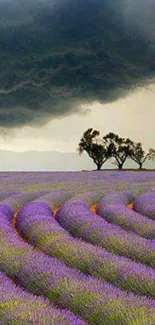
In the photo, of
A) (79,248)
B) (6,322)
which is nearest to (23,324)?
(6,322)

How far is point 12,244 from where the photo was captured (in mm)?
7656

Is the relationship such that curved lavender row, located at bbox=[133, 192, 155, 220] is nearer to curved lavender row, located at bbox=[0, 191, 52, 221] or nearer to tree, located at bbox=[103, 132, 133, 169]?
curved lavender row, located at bbox=[0, 191, 52, 221]

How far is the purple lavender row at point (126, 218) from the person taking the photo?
29.7ft

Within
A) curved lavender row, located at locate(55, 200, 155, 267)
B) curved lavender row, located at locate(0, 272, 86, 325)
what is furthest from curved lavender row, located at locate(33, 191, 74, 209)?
curved lavender row, located at locate(0, 272, 86, 325)

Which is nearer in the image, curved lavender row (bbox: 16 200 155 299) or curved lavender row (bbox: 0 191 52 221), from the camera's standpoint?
curved lavender row (bbox: 16 200 155 299)

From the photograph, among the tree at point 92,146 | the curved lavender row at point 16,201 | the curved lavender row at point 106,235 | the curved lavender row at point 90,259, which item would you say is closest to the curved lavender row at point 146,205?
the curved lavender row at point 106,235

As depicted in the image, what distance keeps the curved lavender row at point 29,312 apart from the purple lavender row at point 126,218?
3998mm

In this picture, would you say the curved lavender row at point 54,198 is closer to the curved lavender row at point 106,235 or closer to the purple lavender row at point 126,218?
the purple lavender row at point 126,218

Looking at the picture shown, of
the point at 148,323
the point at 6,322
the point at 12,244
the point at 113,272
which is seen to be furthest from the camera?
the point at 12,244

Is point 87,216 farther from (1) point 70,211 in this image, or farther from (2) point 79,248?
(2) point 79,248

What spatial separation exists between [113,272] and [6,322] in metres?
1.84

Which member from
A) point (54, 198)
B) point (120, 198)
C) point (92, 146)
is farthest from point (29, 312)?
point (92, 146)

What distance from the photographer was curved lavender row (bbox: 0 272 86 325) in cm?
446

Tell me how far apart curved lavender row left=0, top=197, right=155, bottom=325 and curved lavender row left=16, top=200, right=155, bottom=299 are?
35 cm
